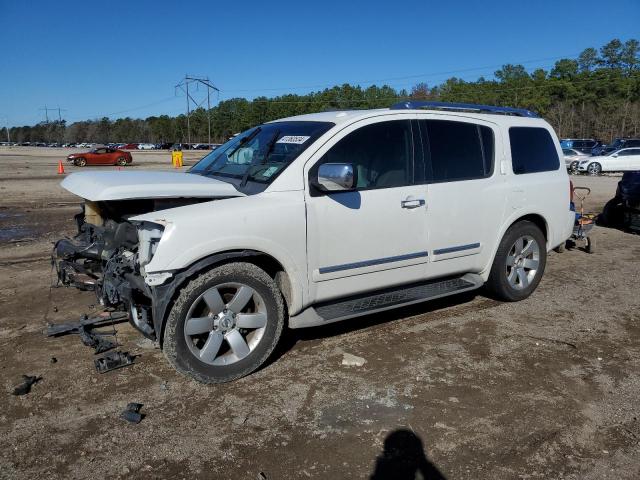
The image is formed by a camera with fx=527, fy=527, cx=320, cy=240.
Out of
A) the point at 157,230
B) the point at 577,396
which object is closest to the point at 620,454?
the point at 577,396

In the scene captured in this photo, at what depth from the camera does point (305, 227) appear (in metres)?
3.99

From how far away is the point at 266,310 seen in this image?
154 inches

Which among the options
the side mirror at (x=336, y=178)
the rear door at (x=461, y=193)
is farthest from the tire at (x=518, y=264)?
the side mirror at (x=336, y=178)

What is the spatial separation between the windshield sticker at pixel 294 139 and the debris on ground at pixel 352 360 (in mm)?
1784

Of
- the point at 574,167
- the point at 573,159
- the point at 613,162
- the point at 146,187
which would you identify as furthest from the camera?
the point at 573,159

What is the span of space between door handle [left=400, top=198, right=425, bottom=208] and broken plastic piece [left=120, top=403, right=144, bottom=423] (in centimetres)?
256

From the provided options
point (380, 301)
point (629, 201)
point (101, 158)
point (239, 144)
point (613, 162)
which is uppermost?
point (101, 158)

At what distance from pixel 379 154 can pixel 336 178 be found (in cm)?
80

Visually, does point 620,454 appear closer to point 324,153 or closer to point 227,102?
point 324,153

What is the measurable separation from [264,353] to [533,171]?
361 cm

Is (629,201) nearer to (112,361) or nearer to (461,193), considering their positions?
(461,193)

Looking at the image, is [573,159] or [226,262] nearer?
[226,262]

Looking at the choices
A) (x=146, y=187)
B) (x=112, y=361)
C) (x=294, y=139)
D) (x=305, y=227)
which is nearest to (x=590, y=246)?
(x=294, y=139)

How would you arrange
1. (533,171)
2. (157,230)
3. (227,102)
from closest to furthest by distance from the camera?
(157,230), (533,171), (227,102)
